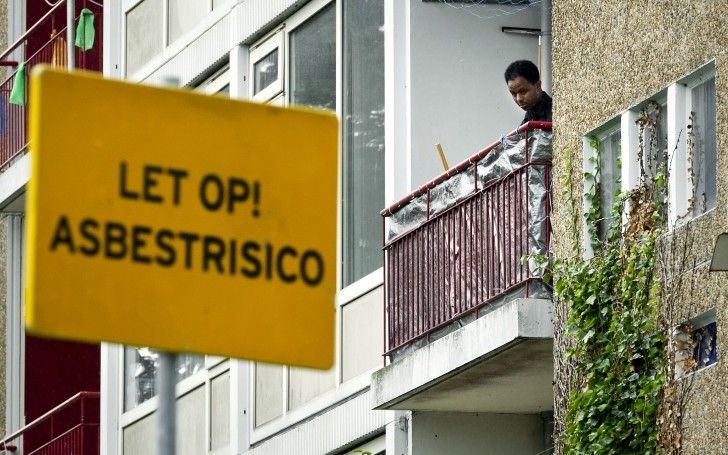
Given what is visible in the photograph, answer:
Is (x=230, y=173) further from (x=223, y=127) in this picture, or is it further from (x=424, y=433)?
(x=424, y=433)

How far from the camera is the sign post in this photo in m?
5.40

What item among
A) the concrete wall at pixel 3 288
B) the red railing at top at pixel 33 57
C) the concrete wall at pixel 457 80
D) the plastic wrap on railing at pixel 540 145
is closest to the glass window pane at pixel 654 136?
the plastic wrap on railing at pixel 540 145

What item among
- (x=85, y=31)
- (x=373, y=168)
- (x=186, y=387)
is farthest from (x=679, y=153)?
(x=85, y=31)

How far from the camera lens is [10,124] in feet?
93.6

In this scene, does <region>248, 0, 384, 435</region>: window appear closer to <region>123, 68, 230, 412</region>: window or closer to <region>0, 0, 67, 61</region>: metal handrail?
<region>123, 68, 230, 412</region>: window

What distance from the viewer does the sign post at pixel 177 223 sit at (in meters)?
5.40

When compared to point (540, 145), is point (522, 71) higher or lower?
higher

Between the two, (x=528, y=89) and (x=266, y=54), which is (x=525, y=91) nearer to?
(x=528, y=89)

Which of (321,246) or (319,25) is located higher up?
(319,25)

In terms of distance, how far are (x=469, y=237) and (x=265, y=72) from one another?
19.0 ft

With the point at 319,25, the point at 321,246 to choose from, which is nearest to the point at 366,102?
the point at 319,25

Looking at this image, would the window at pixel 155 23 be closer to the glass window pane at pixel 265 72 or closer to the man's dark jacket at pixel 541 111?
the glass window pane at pixel 265 72

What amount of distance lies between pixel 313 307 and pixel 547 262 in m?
8.90

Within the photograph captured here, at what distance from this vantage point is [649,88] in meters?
13.3
